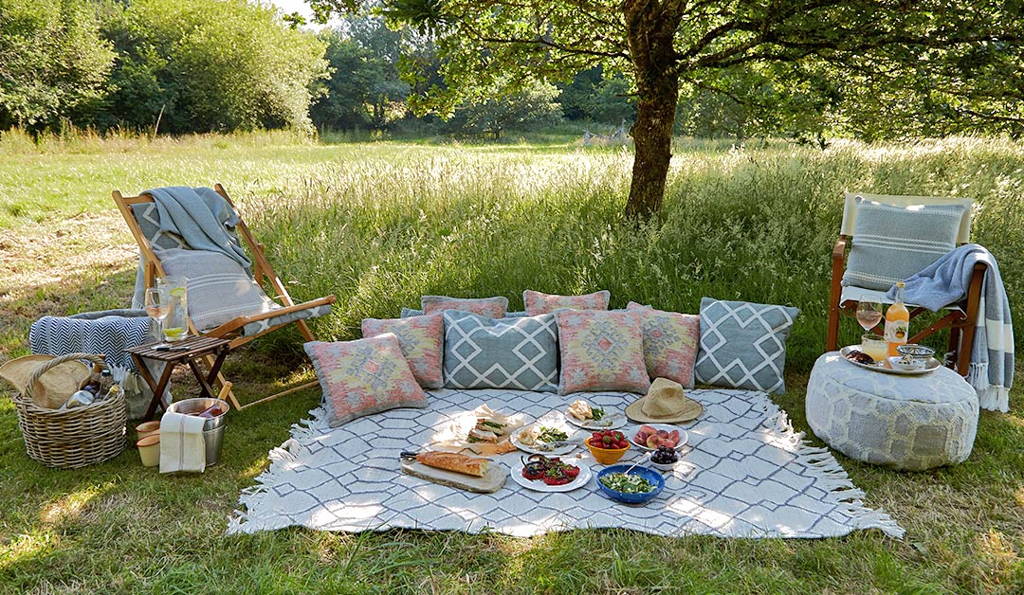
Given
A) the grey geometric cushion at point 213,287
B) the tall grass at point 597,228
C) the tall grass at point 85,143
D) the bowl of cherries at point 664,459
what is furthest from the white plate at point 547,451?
the tall grass at point 85,143

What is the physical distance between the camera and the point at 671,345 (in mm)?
4242

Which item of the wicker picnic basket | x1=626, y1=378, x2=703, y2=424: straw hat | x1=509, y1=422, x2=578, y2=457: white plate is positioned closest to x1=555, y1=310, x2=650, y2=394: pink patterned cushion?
x1=626, y1=378, x2=703, y2=424: straw hat

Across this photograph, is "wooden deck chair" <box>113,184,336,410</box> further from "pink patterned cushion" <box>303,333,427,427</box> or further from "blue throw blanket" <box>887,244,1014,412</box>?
"blue throw blanket" <box>887,244,1014,412</box>

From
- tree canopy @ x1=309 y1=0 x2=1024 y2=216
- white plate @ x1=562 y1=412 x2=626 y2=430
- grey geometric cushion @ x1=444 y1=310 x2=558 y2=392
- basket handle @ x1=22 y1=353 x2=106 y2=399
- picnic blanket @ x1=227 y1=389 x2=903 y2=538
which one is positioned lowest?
picnic blanket @ x1=227 y1=389 x2=903 y2=538

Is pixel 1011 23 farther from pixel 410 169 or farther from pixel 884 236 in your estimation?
pixel 410 169

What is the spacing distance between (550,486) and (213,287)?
2618mm

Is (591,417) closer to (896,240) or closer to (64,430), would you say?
(896,240)

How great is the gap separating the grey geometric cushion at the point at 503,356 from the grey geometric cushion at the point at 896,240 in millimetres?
2093

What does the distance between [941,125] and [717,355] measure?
443 centimetres

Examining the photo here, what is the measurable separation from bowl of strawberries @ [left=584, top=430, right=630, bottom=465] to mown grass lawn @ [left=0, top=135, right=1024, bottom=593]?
617 mm

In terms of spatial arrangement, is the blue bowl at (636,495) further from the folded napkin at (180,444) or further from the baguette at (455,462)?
the folded napkin at (180,444)

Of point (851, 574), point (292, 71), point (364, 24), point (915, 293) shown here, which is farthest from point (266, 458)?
point (364, 24)

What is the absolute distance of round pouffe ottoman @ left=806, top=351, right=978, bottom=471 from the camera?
3129mm

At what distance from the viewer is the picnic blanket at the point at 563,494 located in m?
2.73
